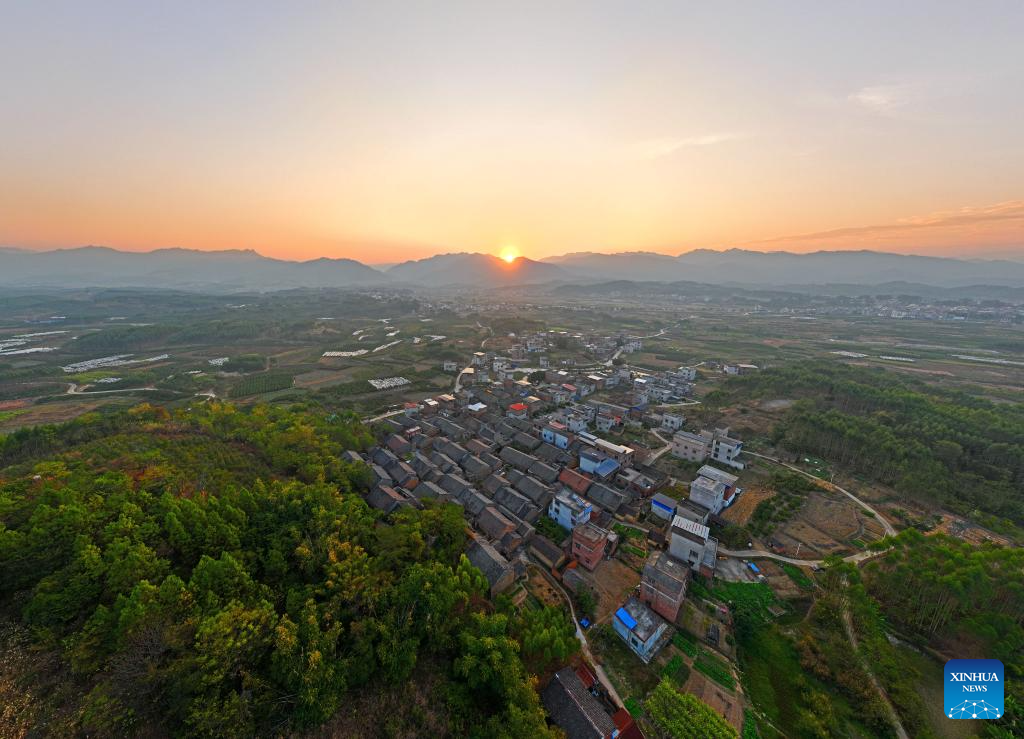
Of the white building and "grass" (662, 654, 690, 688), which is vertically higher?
the white building

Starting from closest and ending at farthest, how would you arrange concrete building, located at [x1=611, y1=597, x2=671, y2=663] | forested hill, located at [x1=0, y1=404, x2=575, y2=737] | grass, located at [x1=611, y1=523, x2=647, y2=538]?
1. forested hill, located at [x1=0, y1=404, x2=575, y2=737]
2. concrete building, located at [x1=611, y1=597, x2=671, y2=663]
3. grass, located at [x1=611, y1=523, x2=647, y2=538]

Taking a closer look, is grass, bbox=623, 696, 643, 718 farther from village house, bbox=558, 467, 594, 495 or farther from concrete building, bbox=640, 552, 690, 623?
village house, bbox=558, 467, 594, 495

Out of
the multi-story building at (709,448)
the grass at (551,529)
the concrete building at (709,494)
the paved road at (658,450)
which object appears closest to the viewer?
the grass at (551,529)

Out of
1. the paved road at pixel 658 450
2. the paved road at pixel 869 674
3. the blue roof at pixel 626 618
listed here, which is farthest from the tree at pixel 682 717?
the paved road at pixel 658 450

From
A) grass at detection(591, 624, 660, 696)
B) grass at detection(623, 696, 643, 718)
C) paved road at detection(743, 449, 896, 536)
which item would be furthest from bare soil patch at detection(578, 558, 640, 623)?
paved road at detection(743, 449, 896, 536)

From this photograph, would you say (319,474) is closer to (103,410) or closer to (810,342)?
(103,410)

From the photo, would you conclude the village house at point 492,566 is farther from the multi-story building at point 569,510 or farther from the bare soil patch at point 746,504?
the bare soil patch at point 746,504
